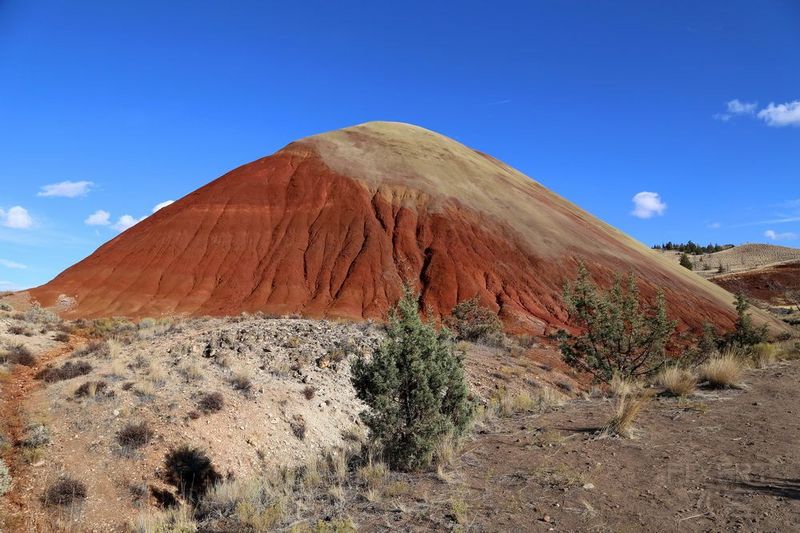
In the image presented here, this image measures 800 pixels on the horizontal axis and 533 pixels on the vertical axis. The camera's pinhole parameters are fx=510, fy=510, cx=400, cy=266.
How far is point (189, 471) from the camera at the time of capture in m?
10.8

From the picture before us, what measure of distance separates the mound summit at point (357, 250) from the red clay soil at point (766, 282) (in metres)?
20.6

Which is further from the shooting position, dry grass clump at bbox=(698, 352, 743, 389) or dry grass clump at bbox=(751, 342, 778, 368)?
dry grass clump at bbox=(751, 342, 778, 368)

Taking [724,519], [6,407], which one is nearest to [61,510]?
[6,407]

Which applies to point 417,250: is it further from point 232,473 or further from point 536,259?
point 232,473

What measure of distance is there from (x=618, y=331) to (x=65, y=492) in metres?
13.5

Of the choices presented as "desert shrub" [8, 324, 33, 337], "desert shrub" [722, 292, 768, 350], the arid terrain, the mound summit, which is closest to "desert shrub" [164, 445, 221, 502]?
the arid terrain

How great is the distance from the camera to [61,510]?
9094mm

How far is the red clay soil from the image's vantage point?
66.9m

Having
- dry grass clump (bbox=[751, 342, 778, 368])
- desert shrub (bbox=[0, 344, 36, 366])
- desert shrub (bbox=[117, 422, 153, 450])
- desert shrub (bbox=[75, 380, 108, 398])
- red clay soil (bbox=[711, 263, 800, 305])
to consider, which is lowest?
desert shrub (bbox=[117, 422, 153, 450])

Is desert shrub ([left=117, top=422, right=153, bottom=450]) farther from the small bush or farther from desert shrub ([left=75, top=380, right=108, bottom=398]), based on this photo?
the small bush

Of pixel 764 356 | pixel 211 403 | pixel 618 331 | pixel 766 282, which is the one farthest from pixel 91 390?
pixel 766 282

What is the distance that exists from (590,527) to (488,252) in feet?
141

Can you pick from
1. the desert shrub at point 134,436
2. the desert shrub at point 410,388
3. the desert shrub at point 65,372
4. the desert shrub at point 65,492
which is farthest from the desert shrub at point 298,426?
the desert shrub at point 65,372

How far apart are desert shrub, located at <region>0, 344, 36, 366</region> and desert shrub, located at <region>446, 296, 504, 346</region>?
18197 millimetres
